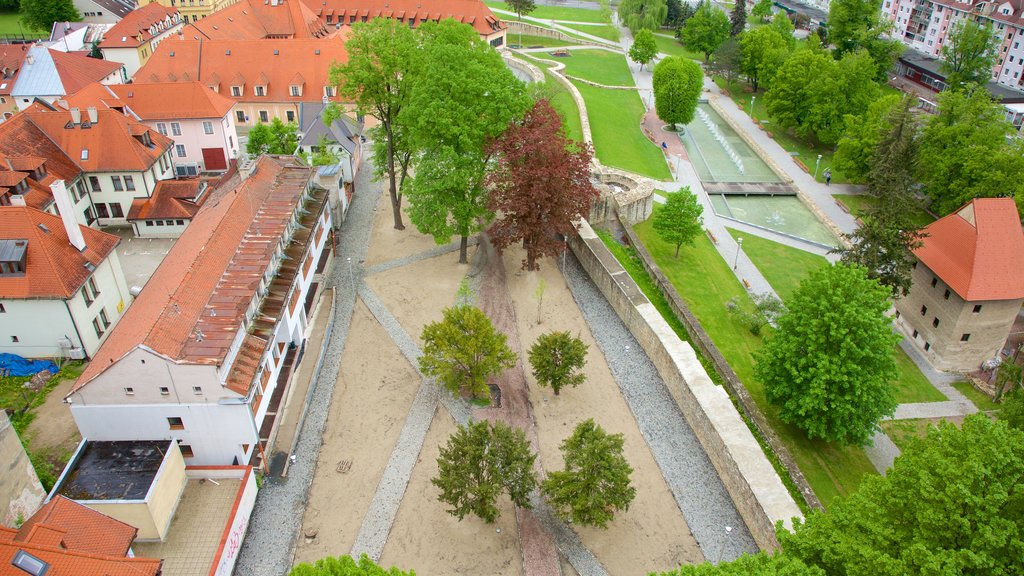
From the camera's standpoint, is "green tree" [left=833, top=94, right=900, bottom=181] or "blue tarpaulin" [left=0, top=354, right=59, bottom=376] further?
"green tree" [left=833, top=94, right=900, bottom=181]

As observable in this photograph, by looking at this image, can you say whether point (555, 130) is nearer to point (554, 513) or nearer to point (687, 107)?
point (554, 513)

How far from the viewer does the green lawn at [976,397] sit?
127ft

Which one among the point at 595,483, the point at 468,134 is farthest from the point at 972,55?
the point at 595,483

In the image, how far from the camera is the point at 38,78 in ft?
197

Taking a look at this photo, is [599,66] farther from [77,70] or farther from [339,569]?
[339,569]

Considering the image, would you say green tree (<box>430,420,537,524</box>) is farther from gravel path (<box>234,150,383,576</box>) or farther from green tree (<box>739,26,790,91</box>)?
green tree (<box>739,26,790,91</box>)

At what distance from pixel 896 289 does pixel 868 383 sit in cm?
1515

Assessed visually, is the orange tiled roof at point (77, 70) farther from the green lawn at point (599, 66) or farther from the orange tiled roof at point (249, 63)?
the green lawn at point (599, 66)

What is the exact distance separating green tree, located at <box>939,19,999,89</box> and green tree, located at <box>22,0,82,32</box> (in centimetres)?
10751

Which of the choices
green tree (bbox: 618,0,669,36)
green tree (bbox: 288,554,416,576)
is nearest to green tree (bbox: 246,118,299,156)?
green tree (bbox: 288,554,416,576)

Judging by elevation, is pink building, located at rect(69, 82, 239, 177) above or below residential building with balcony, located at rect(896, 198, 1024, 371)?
above

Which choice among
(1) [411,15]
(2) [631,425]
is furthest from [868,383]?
(1) [411,15]

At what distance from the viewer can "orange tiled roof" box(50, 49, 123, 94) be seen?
199 feet

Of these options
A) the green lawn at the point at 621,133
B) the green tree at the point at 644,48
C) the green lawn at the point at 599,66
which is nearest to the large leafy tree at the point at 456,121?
the green lawn at the point at 621,133
